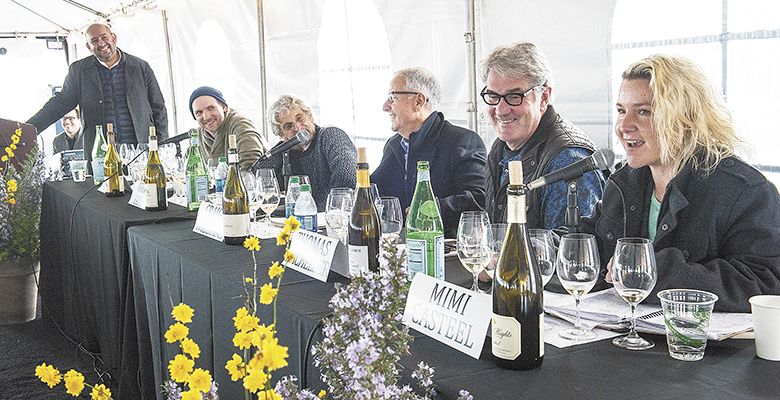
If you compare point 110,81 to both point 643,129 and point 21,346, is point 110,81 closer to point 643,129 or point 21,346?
point 21,346

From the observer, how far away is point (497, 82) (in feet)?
7.46

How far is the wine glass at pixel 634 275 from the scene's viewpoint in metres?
1.15

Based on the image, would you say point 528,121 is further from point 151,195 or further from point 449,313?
point 151,195

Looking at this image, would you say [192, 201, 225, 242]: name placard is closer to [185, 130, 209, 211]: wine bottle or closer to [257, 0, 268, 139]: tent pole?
[185, 130, 209, 211]: wine bottle

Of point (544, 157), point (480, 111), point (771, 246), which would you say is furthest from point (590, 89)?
point (771, 246)

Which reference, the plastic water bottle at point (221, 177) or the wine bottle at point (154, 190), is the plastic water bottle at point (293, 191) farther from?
the wine bottle at point (154, 190)

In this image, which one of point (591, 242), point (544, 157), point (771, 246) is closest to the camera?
point (591, 242)

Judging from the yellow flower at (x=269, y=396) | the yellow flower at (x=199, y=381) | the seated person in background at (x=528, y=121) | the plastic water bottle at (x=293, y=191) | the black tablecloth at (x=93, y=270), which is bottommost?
the black tablecloth at (x=93, y=270)

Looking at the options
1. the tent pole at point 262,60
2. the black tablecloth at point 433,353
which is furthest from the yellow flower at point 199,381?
the tent pole at point 262,60

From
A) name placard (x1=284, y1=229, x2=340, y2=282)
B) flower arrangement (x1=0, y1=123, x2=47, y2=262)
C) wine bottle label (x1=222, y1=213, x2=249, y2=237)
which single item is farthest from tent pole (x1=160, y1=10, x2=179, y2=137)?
name placard (x1=284, y1=229, x2=340, y2=282)

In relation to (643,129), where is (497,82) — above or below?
above

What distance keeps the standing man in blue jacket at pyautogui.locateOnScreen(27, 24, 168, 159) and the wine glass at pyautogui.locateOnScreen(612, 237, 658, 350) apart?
4564 mm

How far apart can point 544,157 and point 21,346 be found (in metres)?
2.71

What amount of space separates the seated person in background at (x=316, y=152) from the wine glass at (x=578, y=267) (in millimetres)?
2075
